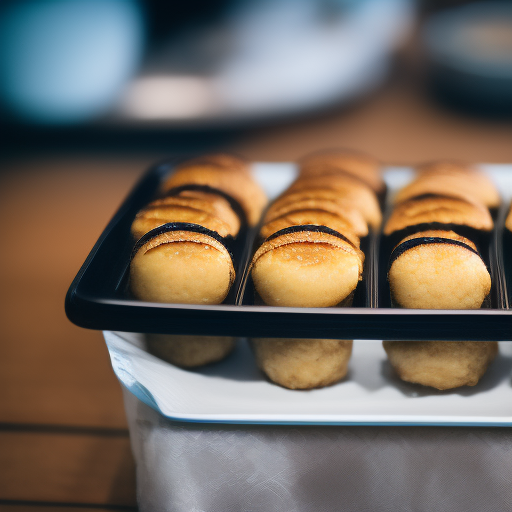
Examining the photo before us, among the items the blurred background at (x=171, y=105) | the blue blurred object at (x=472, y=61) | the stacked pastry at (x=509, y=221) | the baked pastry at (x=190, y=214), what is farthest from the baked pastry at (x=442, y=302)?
the blue blurred object at (x=472, y=61)

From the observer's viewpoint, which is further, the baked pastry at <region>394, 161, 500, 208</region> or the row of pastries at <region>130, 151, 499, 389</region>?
the baked pastry at <region>394, 161, 500, 208</region>

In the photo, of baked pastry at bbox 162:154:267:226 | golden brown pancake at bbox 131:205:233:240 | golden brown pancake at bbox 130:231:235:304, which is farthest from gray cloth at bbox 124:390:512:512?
baked pastry at bbox 162:154:267:226

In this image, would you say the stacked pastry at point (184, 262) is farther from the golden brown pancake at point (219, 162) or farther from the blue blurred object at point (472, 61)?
the blue blurred object at point (472, 61)

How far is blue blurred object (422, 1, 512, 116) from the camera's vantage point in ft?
5.25

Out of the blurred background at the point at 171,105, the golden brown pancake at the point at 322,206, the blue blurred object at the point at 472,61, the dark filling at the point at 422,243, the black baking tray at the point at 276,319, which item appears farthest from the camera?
the blue blurred object at the point at 472,61

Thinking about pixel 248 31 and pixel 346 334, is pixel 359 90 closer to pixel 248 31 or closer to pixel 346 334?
pixel 248 31

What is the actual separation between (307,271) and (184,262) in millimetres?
132

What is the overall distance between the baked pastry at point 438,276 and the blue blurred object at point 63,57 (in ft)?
3.85

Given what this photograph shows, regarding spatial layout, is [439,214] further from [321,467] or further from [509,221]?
[321,467]

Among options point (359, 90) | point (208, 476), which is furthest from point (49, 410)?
point (359, 90)

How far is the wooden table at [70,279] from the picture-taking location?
713 millimetres

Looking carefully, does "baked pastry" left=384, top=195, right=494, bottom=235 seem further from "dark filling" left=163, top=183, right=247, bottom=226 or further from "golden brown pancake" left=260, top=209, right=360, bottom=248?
"dark filling" left=163, top=183, right=247, bottom=226

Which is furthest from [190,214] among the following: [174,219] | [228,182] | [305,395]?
[305,395]

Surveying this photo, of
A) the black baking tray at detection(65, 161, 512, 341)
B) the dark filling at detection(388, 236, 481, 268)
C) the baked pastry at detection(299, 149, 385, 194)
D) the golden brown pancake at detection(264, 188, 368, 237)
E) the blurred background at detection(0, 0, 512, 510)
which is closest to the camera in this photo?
the black baking tray at detection(65, 161, 512, 341)
